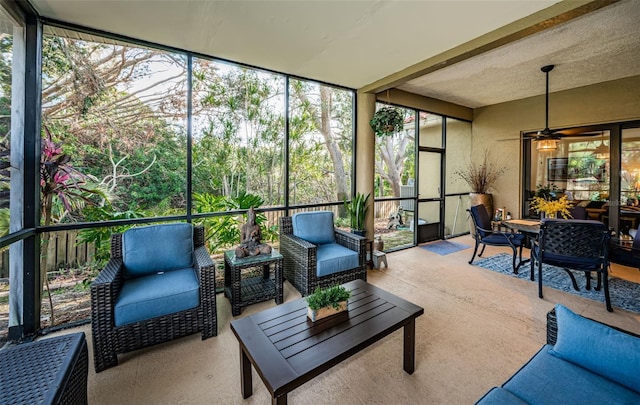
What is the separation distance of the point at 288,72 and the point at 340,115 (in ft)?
3.78

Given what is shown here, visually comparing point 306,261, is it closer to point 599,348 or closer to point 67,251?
point 599,348

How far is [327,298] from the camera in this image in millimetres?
1795

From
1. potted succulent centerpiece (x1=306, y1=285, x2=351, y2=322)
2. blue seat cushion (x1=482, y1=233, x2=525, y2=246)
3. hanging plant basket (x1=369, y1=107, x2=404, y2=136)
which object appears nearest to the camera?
potted succulent centerpiece (x1=306, y1=285, x2=351, y2=322)

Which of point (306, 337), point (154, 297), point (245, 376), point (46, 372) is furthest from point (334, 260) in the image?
point (46, 372)

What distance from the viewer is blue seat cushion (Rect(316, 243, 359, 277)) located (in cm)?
292

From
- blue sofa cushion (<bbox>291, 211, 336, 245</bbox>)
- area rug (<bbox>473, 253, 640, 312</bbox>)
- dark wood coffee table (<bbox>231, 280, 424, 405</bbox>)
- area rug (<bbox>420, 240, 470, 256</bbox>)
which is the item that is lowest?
area rug (<bbox>473, 253, 640, 312</bbox>)

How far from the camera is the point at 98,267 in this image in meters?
2.72

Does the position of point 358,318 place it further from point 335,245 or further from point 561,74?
point 561,74

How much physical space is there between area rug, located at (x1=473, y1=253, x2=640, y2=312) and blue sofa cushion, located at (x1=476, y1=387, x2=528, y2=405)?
9.46 ft

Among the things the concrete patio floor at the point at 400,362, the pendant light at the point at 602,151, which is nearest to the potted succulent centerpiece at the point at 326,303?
the concrete patio floor at the point at 400,362

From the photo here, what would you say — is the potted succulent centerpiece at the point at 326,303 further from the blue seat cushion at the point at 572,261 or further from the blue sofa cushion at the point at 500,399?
the blue seat cushion at the point at 572,261

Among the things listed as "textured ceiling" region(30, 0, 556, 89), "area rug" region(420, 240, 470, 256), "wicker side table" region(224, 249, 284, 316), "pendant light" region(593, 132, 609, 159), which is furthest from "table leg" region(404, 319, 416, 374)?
"pendant light" region(593, 132, 609, 159)

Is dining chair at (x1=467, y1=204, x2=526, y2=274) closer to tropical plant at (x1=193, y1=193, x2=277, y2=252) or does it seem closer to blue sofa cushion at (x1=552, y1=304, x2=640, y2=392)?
blue sofa cushion at (x1=552, y1=304, x2=640, y2=392)

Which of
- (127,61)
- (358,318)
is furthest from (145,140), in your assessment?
(358,318)
